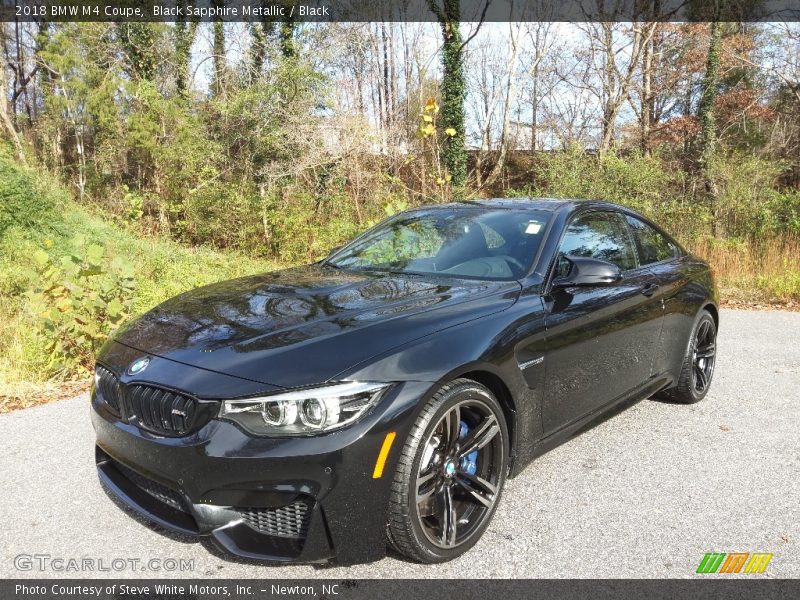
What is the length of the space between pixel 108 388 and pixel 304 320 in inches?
35.5

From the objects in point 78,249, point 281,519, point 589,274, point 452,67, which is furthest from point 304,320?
point 452,67

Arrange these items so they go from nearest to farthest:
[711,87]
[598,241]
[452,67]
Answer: [598,241] → [452,67] → [711,87]

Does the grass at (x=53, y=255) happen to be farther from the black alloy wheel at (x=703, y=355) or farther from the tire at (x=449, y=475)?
the black alloy wheel at (x=703, y=355)

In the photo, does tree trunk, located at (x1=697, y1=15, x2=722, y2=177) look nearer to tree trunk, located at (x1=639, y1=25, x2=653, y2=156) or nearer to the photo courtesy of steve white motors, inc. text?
tree trunk, located at (x1=639, y1=25, x2=653, y2=156)

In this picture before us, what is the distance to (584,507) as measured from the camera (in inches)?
120

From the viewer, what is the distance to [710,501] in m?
3.10

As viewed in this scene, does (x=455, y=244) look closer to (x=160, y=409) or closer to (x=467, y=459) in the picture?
(x=467, y=459)

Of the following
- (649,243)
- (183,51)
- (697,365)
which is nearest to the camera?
(649,243)

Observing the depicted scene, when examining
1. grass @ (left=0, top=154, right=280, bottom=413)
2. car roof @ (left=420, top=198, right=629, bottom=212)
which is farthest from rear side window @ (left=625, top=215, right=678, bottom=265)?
grass @ (left=0, top=154, right=280, bottom=413)

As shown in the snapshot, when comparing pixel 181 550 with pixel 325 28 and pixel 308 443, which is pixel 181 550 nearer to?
pixel 308 443

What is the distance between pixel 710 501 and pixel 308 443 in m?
2.20

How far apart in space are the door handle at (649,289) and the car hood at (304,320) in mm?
1191

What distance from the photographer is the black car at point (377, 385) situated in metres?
2.15

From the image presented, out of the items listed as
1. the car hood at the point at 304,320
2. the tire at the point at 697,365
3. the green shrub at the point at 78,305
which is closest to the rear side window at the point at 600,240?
the car hood at the point at 304,320
